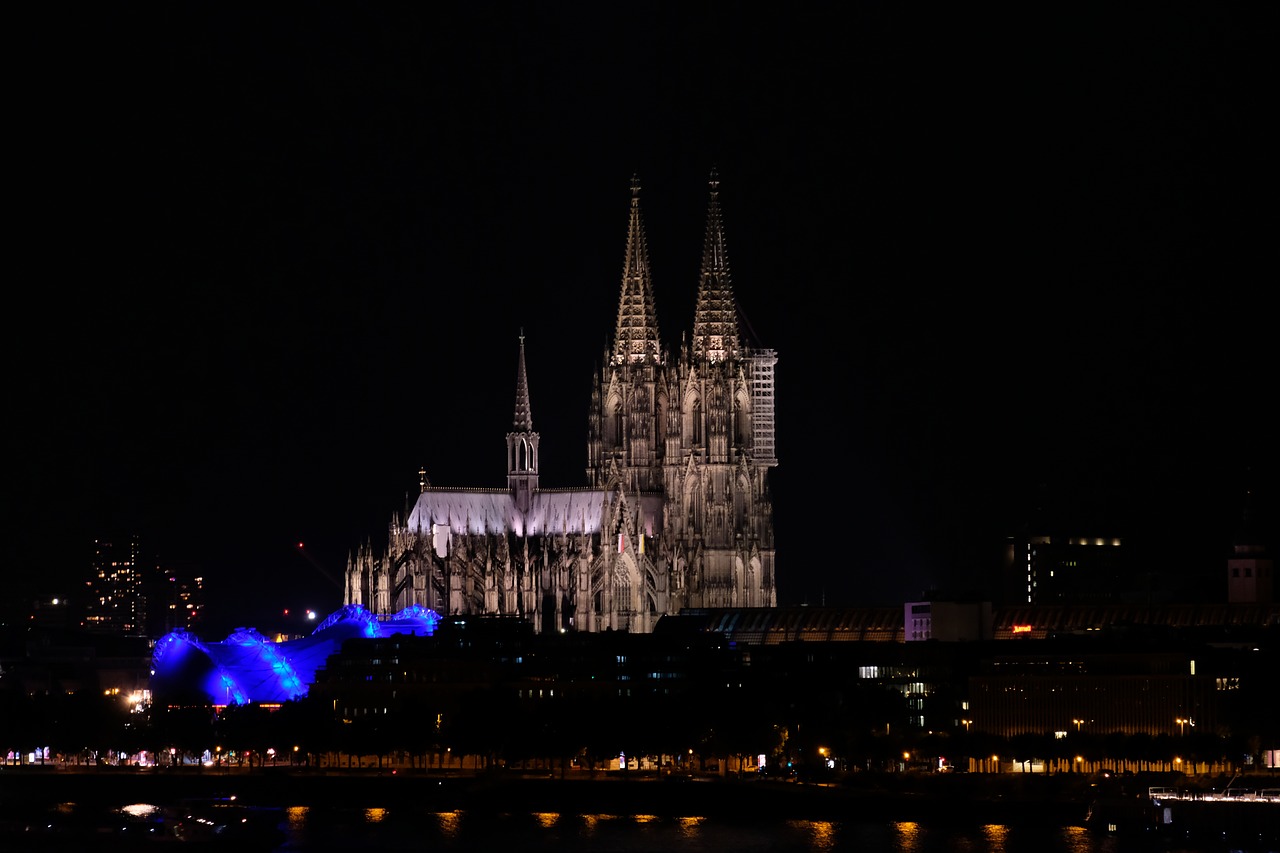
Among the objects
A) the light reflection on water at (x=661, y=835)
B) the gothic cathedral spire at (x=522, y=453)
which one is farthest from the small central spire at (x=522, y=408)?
the light reflection on water at (x=661, y=835)

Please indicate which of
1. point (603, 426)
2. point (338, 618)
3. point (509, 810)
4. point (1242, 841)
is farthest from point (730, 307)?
point (1242, 841)

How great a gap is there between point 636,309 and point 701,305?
3046mm

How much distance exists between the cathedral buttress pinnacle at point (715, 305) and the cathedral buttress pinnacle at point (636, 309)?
7.21ft

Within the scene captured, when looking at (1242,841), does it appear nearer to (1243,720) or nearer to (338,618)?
(1243,720)

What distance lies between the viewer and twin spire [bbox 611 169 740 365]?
522ft

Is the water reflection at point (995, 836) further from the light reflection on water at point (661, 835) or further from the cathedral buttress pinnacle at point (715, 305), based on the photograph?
the cathedral buttress pinnacle at point (715, 305)

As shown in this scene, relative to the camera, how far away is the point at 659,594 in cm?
15812

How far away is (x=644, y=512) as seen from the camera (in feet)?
521

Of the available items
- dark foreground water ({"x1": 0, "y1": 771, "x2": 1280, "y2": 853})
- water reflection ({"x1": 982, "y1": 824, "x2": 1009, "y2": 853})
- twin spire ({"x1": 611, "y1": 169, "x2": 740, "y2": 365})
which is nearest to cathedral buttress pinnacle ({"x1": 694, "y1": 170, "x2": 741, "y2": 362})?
twin spire ({"x1": 611, "y1": 169, "x2": 740, "y2": 365})

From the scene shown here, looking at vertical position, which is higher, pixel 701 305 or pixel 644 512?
pixel 701 305

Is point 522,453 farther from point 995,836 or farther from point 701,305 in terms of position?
point 995,836

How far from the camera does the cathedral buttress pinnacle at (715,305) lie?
159125mm

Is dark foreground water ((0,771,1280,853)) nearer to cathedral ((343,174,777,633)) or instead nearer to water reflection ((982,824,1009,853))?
water reflection ((982,824,1009,853))

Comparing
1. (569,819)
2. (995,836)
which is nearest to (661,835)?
(569,819)
